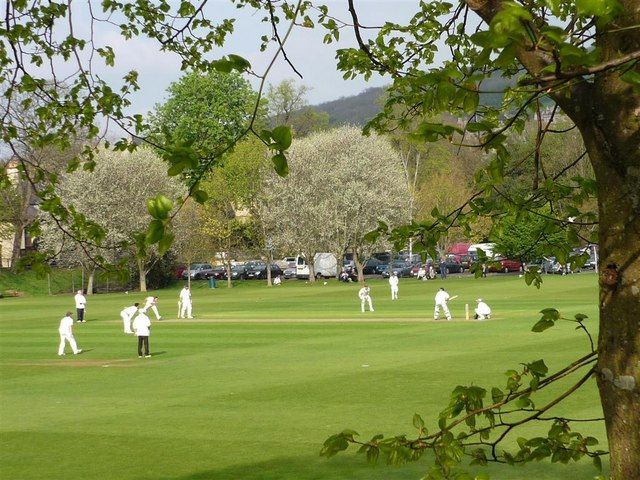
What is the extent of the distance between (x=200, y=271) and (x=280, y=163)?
10655 centimetres

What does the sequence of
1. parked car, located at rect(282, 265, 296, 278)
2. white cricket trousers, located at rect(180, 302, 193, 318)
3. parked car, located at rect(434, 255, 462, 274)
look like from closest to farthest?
1. white cricket trousers, located at rect(180, 302, 193, 318)
2. parked car, located at rect(434, 255, 462, 274)
3. parked car, located at rect(282, 265, 296, 278)

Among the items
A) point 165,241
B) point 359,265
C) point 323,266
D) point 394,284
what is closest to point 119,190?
point 359,265

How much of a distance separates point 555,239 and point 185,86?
10606 centimetres

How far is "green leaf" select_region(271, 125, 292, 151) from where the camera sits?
12.4 feet

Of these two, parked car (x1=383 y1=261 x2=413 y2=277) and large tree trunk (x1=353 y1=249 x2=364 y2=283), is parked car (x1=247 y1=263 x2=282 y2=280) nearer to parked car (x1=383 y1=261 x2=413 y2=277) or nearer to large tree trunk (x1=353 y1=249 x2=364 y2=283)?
parked car (x1=383 y1=261 x2=413 y2=277)

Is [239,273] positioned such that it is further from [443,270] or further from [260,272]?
→ [443,270]

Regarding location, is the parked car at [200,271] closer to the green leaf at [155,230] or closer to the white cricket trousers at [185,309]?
→ the white cricket trousers at [185,309]

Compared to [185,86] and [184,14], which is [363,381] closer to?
[184,14]

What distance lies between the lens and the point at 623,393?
169 inches

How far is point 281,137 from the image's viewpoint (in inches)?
150

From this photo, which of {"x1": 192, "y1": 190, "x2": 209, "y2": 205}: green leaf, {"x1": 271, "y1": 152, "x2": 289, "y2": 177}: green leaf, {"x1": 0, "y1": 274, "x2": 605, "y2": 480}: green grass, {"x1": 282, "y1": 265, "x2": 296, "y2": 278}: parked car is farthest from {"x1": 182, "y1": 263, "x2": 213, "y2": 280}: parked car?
{"x1": 271, "y1": 152, "x2": 289, "y2": 177}: green leaf

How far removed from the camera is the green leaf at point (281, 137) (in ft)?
12.4

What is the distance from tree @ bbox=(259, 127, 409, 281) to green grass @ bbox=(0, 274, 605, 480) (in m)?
34.8

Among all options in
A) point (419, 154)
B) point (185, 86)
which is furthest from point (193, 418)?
point (419, 154)
